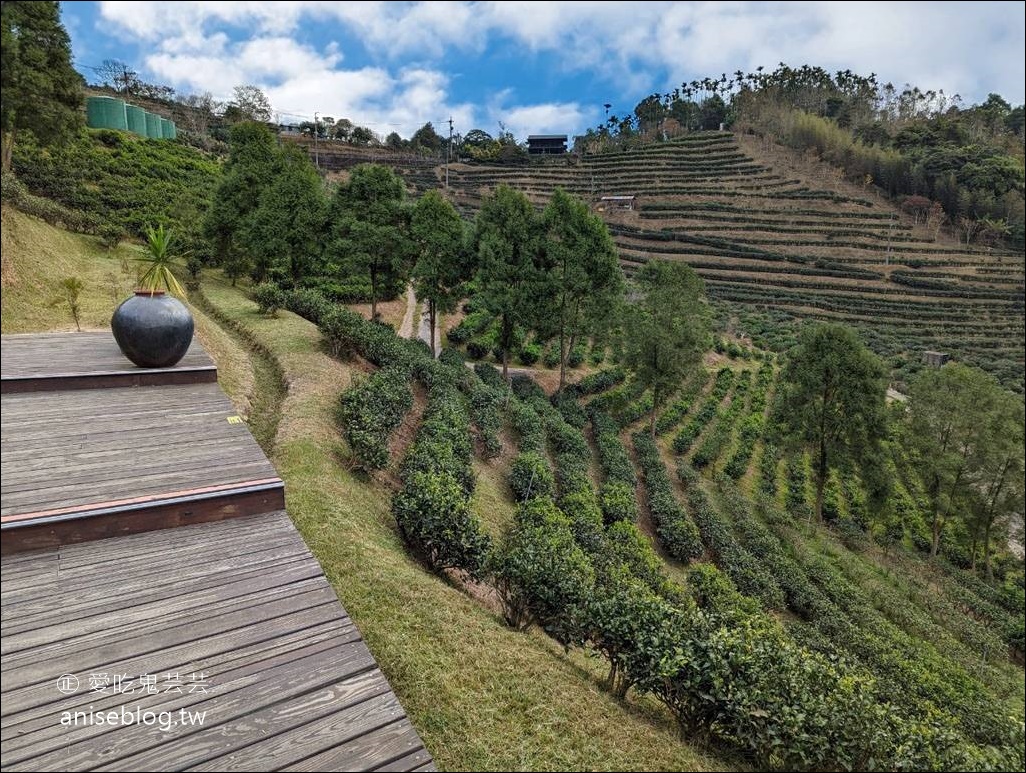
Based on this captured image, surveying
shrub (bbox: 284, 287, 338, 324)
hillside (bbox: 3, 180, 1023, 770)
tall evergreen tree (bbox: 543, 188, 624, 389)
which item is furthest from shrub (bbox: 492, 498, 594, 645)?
tall evergreen tree (bbox: 543, 188, 624, 389)

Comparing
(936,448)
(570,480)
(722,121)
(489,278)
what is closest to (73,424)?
(570,480)

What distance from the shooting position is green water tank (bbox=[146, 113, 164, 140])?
121 feet

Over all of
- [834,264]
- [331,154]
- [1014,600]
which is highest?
[331,154]

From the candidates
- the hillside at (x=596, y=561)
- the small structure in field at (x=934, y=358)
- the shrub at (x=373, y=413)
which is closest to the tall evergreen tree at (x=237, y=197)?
the hillside at (x=596, y=561)

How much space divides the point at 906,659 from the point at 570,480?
7.45 meters

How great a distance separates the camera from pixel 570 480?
13.2 meters

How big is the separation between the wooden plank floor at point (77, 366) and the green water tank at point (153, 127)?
40.6 m

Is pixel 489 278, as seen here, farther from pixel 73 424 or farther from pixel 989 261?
pixel 989 261

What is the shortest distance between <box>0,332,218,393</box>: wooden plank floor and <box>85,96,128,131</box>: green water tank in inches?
1121

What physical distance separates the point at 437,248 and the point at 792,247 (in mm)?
49693

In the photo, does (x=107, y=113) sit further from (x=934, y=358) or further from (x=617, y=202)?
(x=934, y=358)

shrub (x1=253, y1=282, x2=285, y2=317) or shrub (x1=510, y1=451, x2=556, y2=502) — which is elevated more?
shrub (x1=253, y1=282, x2=285, y2=317)

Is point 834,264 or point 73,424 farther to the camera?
point 834,264

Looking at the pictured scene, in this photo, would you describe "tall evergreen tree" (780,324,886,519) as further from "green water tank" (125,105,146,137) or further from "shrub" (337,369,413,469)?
"green water tank" (125,105,146,137)
